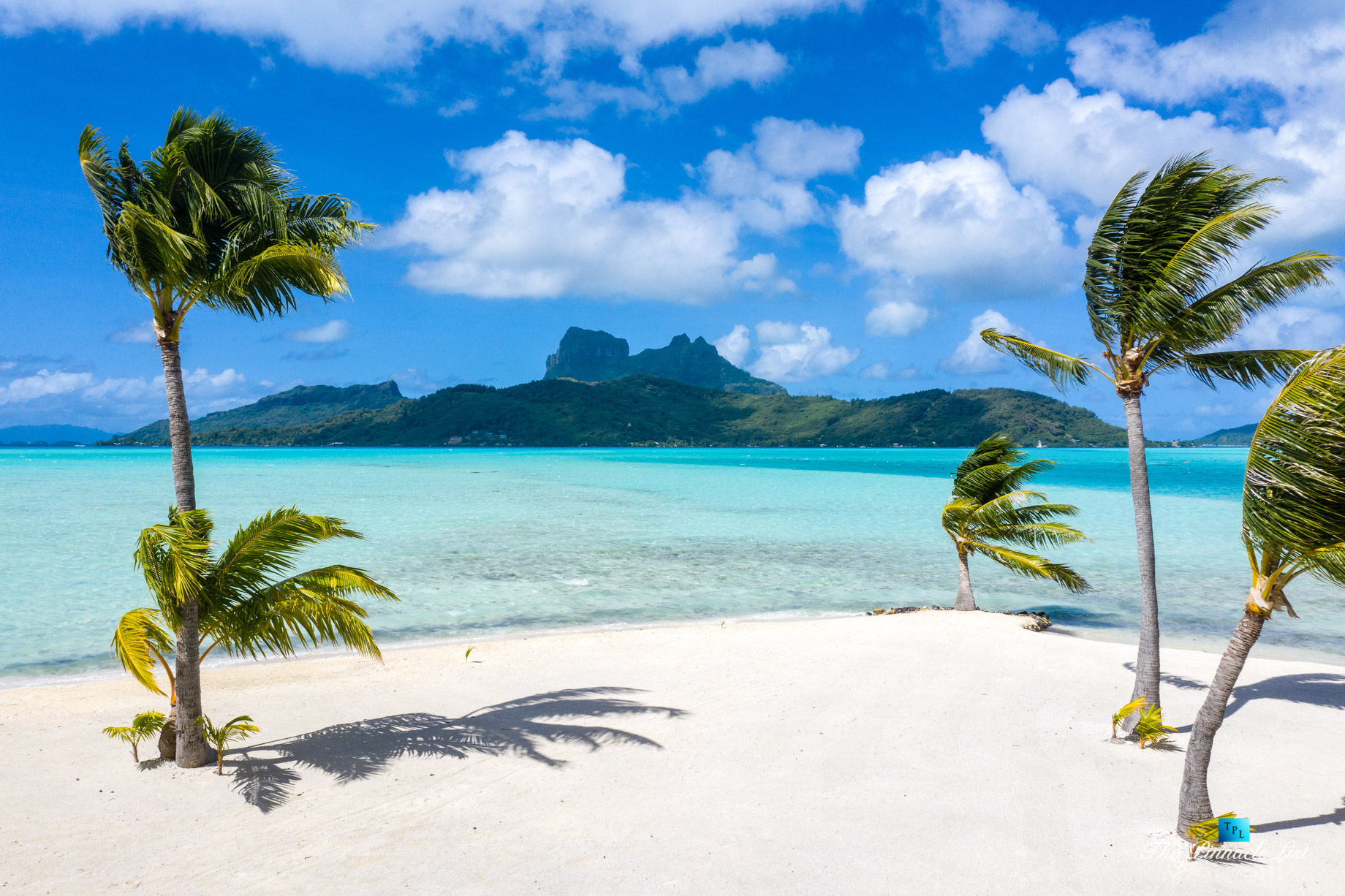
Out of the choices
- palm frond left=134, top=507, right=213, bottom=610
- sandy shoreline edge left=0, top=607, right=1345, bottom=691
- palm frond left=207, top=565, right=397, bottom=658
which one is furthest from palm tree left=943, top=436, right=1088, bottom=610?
palm frond left=134, top=507, right=213, bottom=610

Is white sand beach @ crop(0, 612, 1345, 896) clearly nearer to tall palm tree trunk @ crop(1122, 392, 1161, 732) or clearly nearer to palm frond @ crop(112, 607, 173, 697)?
tall palm tree trunk @ crop(1122, 392, 1161, 732)

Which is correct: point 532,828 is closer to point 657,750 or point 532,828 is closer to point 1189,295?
point 657,750

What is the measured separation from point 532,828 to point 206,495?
52259 mm

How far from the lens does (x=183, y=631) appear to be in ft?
20.5

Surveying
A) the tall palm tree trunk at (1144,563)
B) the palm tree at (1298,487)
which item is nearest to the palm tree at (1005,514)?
the tall palm tree trunk at (1144,563)

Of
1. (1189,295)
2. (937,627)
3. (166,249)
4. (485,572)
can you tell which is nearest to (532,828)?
(166,249)

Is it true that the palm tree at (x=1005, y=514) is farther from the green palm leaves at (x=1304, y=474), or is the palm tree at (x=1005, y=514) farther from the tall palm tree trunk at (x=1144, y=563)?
the green palm leaves at (x=1304, y=474)

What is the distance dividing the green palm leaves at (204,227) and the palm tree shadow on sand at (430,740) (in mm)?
4356

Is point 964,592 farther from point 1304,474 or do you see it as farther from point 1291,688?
point 1304,474

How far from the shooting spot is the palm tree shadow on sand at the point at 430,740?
6.69m

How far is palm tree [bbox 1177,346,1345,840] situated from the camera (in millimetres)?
3938

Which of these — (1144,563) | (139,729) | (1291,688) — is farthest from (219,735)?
(1291,688)

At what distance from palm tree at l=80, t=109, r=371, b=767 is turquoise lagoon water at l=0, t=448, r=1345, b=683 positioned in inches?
318

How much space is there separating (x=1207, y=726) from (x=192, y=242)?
30.4 ft
